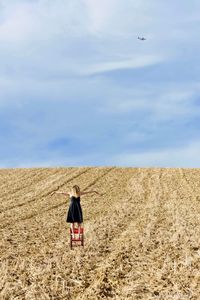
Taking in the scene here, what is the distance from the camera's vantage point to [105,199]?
36.7m

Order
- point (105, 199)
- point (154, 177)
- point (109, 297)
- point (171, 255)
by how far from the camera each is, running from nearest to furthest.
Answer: point (109, 297) → point (171, 255) → point (105, 199) → point (154, 177)

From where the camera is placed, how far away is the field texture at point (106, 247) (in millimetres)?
13219

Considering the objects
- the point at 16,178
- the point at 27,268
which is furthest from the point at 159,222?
the point at 16,178

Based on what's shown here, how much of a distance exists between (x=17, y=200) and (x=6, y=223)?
34.8ft

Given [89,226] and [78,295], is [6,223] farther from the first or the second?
[78,295]

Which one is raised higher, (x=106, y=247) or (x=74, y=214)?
(x=74, y=214)

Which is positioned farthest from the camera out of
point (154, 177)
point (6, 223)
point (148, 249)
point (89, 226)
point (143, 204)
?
point (154, 177)

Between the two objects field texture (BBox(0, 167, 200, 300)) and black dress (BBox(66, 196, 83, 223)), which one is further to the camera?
black dress (BBox(66, 196, 83, 223))

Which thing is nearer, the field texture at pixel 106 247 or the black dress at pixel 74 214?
the field texture at pixel 106 247

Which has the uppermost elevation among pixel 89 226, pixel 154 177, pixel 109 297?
pixel 154 177

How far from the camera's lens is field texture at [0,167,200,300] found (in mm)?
13219

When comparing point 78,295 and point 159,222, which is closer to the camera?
point 78,295

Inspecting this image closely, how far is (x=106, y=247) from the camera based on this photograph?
18578 millimetres

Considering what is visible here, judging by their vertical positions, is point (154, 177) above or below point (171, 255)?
above
